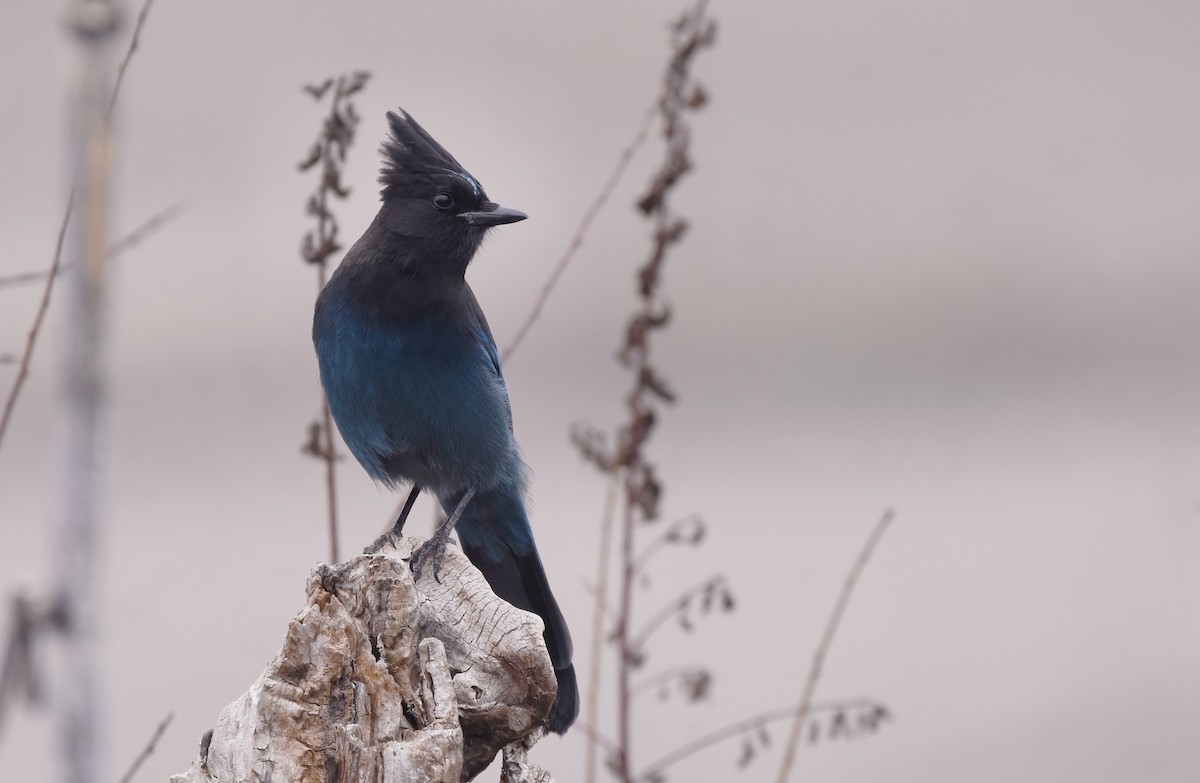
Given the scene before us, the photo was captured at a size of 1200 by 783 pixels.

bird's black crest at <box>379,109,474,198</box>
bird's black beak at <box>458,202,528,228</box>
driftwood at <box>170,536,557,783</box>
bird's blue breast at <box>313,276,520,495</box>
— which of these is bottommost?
driftwood at <box>170,536,557,783</box>

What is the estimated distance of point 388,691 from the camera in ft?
7.14

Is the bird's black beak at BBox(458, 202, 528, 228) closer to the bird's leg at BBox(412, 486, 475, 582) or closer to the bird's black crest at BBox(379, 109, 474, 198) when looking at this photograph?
the bird's black crest at BBox(379, 109, 474, 198)

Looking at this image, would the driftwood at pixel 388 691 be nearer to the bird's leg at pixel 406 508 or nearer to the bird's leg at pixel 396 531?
the bird's leg at pixel 396 531

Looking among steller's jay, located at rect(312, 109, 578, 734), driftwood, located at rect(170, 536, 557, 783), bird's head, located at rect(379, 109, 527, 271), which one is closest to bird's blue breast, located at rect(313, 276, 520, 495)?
steller's jay, located at rect(312, 109, 578, 734)

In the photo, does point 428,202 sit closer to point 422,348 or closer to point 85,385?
point 422,348

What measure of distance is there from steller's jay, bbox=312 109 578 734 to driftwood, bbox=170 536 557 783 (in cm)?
66

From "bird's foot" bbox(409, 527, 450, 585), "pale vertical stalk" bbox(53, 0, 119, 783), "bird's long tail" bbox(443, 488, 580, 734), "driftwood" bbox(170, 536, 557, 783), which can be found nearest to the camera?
"pale vertical stalk" bbox(53, 0, 119, 783)

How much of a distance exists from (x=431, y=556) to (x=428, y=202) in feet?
3.15

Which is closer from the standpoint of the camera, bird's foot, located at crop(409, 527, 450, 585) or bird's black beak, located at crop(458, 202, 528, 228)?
bird's foot, located at crop(409, 527, 450, 585)

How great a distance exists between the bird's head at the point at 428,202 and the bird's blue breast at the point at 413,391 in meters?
0.15

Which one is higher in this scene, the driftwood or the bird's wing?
the bird's wing

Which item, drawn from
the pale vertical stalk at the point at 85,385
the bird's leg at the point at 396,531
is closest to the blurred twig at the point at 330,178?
the bird's leg at the point at 396,531

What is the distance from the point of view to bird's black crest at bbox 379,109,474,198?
3.20 meters

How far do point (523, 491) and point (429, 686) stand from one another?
1240 millimetres
